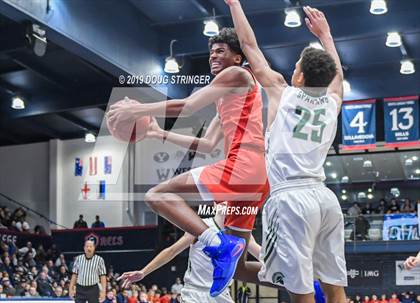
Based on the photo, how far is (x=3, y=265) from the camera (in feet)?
69.4

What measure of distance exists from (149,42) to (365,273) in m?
12.9

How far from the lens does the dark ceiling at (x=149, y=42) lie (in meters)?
15.9

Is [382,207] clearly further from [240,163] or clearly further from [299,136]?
[299,136]

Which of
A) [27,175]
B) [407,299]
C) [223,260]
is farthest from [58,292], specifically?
[223,260]

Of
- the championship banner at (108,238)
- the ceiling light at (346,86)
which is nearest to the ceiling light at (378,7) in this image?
the ceiling light at (346,86)

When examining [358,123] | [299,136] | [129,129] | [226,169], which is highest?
[358,123]

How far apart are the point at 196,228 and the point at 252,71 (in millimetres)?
1130

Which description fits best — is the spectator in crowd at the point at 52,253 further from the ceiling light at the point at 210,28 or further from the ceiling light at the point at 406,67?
the ceiling light at the point at 406,67

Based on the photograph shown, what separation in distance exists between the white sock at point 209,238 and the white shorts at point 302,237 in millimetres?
337

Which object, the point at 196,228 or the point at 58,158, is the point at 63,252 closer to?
the point at 58,158

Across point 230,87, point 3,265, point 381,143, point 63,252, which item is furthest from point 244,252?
point 63,252

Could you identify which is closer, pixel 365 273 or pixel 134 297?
pixel 134 297

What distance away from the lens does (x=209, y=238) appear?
517cm

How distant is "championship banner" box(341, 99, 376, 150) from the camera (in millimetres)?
21438
